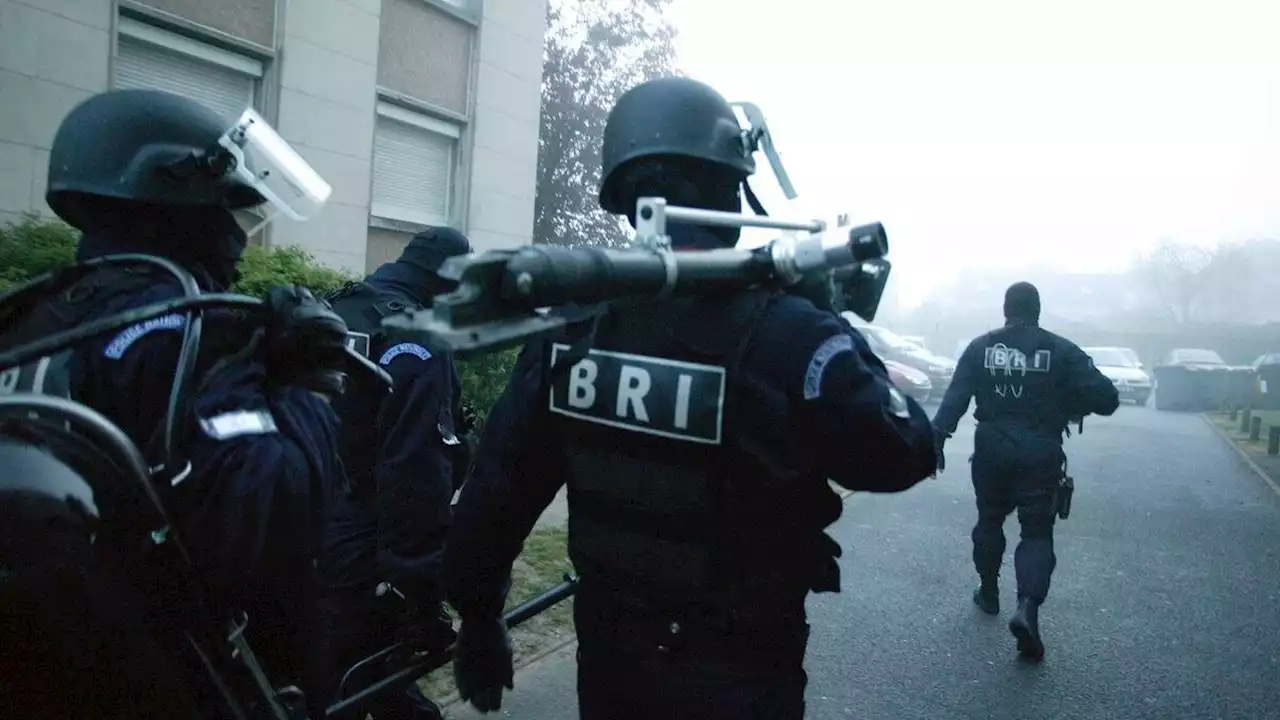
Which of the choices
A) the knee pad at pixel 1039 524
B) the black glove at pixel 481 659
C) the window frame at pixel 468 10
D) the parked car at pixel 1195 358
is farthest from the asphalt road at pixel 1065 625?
the parked car at pixel 1195 358

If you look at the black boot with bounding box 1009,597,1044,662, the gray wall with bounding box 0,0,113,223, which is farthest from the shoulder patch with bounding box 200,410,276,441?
Answer: the gray wall with bounding box 0,0,113,223

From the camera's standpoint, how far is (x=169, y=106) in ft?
5.78

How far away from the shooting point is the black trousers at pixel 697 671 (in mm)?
1807

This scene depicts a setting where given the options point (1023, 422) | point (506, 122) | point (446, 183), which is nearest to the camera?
point (1023, 422)

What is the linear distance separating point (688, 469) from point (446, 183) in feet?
28.7

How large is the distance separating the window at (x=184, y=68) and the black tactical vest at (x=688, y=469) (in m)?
5.98

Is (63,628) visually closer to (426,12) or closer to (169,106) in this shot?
(169,106)

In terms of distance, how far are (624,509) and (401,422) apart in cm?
103

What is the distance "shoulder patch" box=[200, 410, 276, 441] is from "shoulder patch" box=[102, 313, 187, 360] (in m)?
0.16

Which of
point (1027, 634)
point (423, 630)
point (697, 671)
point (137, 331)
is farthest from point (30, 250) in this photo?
point (1027, 634)

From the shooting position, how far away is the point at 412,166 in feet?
31.6

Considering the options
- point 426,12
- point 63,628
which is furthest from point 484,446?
point 426,12

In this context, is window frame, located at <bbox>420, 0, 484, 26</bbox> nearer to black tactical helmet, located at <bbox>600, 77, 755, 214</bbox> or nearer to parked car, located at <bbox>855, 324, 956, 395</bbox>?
black tactical helmet, located at <bbox>600, 77, 755, 214</bbox>

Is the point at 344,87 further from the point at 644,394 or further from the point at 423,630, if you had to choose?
the point at 644,394
